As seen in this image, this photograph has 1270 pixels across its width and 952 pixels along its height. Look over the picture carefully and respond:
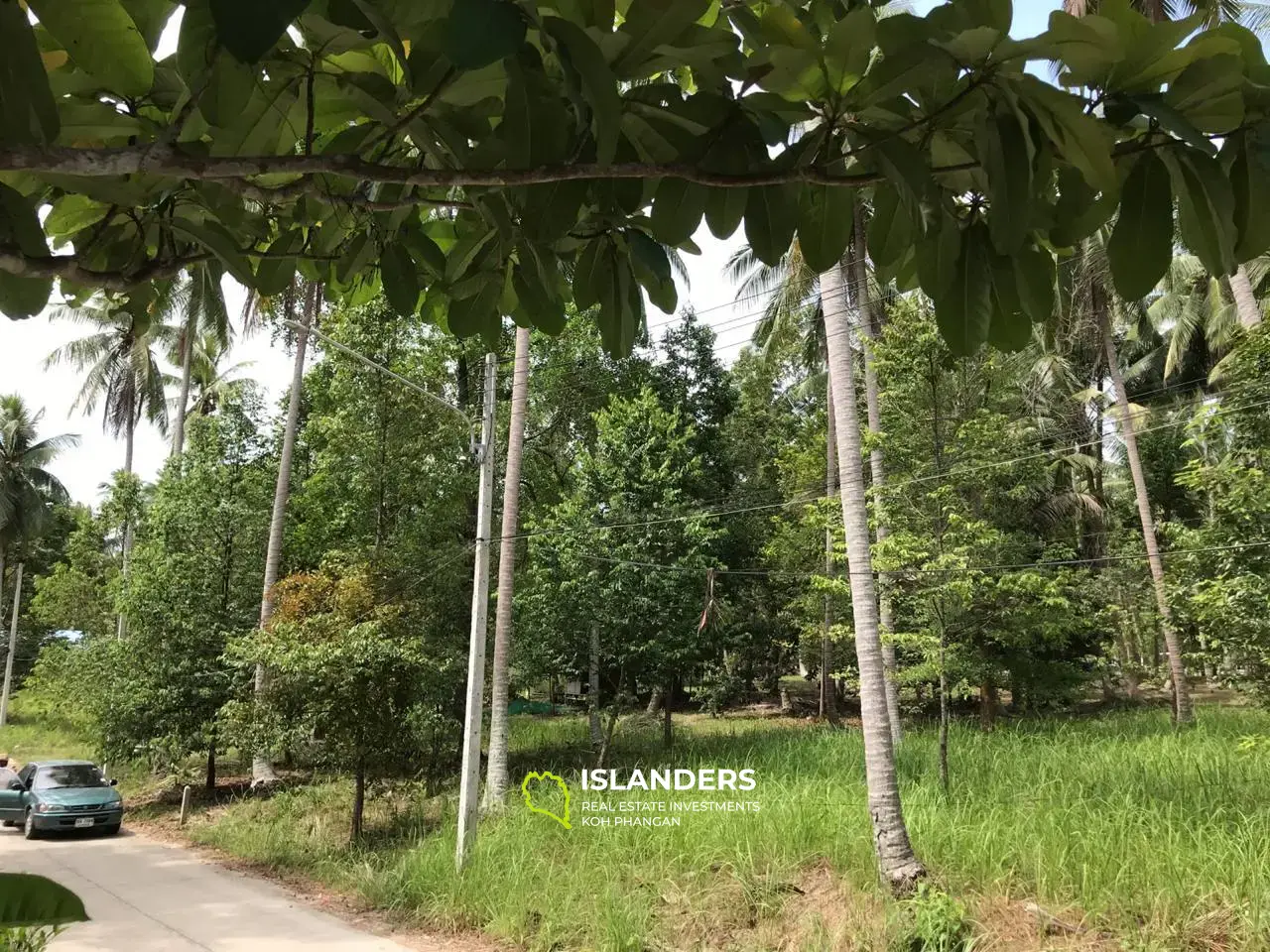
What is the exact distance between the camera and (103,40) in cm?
70

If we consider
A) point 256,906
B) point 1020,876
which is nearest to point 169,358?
point 256,906

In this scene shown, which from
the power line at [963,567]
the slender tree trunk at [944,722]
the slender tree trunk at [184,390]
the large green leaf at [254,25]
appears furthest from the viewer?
the slender tree trunk at [184,390]

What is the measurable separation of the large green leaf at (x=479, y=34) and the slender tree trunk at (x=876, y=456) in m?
9.51

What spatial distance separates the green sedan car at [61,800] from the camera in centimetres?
1205

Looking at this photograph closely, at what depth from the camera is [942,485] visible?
34.3 ft

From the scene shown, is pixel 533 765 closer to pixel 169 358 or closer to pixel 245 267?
pixel 245 267

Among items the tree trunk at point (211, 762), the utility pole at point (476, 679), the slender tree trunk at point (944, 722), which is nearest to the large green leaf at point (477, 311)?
the utility pole at point (476, 679)

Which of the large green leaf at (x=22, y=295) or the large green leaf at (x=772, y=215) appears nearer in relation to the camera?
the large green leaf at (x=772, y=215)

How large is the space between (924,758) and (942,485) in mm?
3572

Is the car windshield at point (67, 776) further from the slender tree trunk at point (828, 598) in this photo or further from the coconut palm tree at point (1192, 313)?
the coconut palm tree at point (1192, 313)

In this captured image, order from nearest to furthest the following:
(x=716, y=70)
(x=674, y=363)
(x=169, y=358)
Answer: (x=716, y=70)
(x=674, y=363)
(x=169, y=358)

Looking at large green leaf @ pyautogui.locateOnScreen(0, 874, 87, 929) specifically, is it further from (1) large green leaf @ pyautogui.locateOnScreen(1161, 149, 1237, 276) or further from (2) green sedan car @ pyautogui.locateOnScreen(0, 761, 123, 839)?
(2) green sedan car @ pyautogui.locateOnScreen(0, 761, 123, 839)

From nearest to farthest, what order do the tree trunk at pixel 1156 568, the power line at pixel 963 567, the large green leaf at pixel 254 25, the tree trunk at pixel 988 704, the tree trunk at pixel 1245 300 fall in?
the large green leaf at pixel 254 25 < the power line at pixel 963 567 < the tree trunk at pixel 1245 300 < the tree trunk at pixel 1156 568 < the tree trunk at pixel 988 704

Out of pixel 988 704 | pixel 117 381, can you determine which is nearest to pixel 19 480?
pixel 117 381
